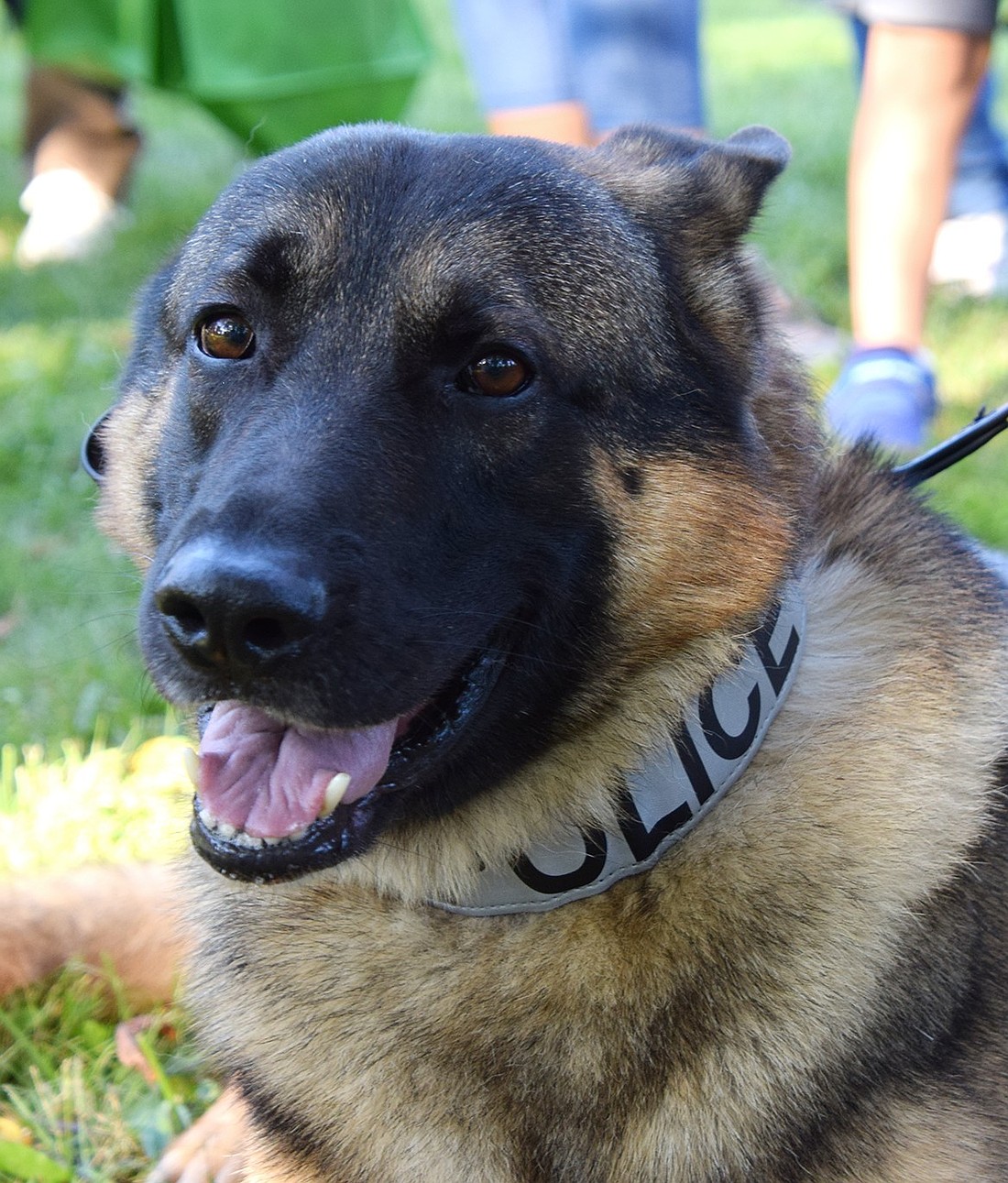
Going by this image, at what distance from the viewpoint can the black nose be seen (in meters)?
1.81

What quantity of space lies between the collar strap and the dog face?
0.09 meters

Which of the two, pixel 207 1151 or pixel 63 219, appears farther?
pixel 63 219

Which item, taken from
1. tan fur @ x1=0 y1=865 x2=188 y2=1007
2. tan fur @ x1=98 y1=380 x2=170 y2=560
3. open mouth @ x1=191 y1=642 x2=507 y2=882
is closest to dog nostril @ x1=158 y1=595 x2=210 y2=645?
open mouth @ x1=191 y1=642 x2=507 y2=882

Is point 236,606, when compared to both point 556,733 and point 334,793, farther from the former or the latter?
point 556,733

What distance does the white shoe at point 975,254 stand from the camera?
6473 millimetres

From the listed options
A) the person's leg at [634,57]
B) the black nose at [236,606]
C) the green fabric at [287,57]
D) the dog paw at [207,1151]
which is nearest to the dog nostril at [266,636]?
the black nose at [236,606]

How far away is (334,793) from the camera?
6.49ft

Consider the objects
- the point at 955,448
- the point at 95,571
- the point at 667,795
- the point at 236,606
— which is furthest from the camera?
the point at 95,571

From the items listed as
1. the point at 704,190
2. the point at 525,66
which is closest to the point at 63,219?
the point at 525,66

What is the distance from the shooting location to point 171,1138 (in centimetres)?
266

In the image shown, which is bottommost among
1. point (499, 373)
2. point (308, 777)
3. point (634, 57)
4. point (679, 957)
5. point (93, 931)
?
point (93, 931)

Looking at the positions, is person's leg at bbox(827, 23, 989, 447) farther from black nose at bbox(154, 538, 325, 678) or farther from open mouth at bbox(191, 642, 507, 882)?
black nose at bbox(154, 538, 325, 678)

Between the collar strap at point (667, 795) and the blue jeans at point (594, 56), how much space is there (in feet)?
8.14

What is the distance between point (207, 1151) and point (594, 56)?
344cm
